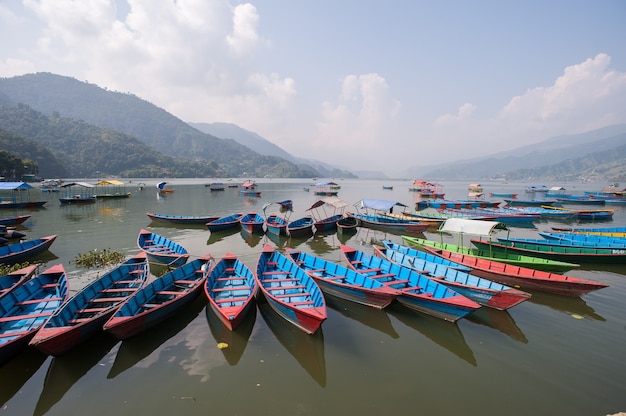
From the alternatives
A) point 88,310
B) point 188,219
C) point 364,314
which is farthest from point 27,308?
point 188,219

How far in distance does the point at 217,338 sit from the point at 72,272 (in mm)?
13585

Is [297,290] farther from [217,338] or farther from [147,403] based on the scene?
[147,403]

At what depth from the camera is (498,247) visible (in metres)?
22.4

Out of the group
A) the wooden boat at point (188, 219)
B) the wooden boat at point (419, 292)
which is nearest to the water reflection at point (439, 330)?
the wooden boat at point (419, 292)

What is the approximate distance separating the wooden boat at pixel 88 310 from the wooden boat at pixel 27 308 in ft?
2.75

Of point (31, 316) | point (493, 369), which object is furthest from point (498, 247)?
point (31, 316)

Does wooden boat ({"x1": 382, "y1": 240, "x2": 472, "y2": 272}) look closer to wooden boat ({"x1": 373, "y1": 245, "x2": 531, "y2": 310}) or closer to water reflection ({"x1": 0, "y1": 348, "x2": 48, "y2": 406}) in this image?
wooden boat ({"x1": 373, "y1": 245, "x2": 531, "y2": 310})

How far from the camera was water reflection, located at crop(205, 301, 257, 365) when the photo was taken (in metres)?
10.3

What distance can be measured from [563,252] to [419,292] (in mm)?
15941

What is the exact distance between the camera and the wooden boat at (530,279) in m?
14.2

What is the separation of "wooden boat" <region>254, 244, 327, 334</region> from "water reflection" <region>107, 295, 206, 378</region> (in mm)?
3514

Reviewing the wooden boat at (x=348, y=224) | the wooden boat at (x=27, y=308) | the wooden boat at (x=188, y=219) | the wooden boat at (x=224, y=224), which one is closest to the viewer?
the wooden boat at (x=27, y=308)

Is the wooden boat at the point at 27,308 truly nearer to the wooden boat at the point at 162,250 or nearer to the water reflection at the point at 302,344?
the wooden boat at the point at 162,250

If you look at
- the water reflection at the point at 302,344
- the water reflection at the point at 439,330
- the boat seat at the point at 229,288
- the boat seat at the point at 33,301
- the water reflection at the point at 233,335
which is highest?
the boat seat at the point at 229,288
